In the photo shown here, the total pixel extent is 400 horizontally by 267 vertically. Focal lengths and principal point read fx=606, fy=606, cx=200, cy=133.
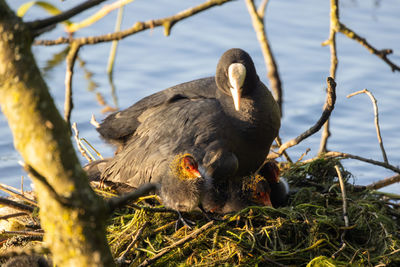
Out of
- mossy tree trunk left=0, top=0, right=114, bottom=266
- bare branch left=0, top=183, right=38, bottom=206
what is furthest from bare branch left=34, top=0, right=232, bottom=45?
bare branch left=0, top=183, right=38, bottom=206

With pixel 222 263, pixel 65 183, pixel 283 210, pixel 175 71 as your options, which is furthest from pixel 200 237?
pixel 175 71

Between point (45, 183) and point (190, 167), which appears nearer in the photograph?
point (45, 183)

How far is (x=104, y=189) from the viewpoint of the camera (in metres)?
4.15

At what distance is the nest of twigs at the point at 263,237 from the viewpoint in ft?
10.5

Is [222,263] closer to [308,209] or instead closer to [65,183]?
[308,209]

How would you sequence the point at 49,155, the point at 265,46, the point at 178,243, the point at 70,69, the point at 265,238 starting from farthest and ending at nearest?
1. the point at 265,46
2. the point at 265,238
3. the point at 178,243
4. the point at 70,69
5. the point at 49,155

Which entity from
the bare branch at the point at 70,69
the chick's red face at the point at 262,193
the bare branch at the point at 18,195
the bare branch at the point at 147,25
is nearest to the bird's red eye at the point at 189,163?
the chick's red face at the point at 262,193

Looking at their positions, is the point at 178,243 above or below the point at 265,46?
below

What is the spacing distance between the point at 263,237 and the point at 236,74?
102cm

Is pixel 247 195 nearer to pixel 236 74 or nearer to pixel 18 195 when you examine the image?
pixel 236 74

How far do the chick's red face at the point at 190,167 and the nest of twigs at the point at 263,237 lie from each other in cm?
26

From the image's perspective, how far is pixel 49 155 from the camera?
142cm

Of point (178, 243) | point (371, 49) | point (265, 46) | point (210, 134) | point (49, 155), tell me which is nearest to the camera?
point (49, 155)

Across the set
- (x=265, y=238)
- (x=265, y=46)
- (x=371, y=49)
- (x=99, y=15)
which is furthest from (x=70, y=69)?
(x=265, y=46)
